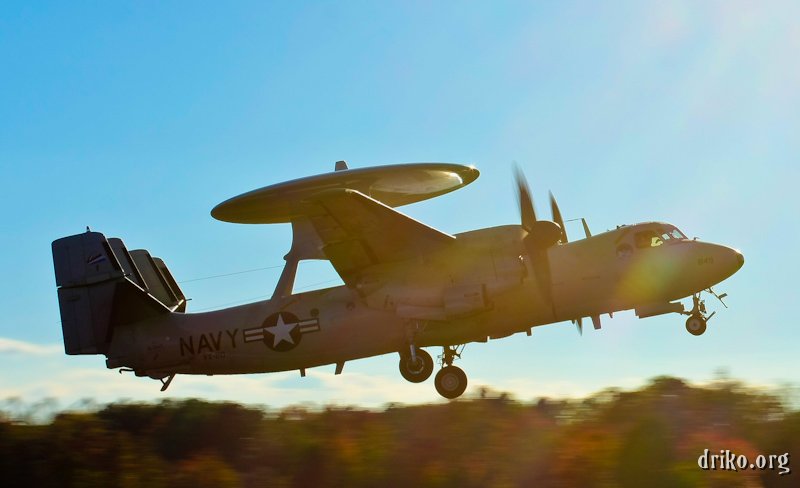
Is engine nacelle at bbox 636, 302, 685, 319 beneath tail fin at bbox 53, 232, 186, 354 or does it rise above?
beneath

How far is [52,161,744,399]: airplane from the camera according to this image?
1819cm

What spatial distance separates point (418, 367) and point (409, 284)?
2.18 meters

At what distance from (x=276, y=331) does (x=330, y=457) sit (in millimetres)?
3972

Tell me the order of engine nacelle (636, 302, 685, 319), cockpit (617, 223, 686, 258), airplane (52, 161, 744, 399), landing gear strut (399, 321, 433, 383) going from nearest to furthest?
airplane (52, 161, 744, 399) < cockpit (617, 223, 686, 258) < engine nacelle (636, 302, 685, 319) < landing gear strut (399, 321, 433, 383)

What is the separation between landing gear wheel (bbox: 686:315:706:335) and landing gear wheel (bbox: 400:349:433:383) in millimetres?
5946

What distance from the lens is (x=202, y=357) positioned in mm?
20375

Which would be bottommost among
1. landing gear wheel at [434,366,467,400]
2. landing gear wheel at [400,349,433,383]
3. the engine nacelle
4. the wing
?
landing gear wheel at [434,366,467,400]

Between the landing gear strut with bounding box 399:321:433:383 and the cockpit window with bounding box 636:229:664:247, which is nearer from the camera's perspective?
the cockpit window with bounding box 636:229:664:247

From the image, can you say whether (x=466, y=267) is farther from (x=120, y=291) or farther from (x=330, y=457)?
(x=120, y=291)

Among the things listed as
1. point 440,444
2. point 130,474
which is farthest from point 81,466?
point 440,444

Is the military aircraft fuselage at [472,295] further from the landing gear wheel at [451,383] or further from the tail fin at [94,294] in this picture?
the tail fin at [94,294]

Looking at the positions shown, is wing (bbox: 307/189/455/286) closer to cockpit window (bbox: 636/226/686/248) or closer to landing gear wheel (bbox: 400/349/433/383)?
landing gear wheel (bbox: 400/349/433/383)

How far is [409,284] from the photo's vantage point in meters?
18.8

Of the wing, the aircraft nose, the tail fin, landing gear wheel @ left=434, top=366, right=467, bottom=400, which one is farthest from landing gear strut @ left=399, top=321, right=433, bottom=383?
the aircraft nose
